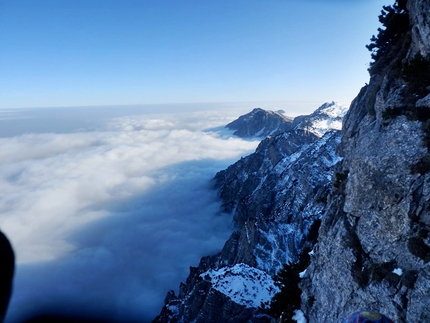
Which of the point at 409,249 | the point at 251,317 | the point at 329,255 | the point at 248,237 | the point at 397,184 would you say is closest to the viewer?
the point at 409,249

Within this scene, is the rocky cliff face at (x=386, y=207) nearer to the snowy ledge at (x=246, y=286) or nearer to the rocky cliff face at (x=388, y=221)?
the rocky cliff face at (x=388, y=221)

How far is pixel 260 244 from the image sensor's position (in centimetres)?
7775

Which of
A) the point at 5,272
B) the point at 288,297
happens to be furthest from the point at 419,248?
the point at 5,272

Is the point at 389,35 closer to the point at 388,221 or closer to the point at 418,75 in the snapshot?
the point at 418,75

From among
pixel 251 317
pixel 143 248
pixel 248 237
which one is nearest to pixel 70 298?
pixel 143 248

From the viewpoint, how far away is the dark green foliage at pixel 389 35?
29.5 meters

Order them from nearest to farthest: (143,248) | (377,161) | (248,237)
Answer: (377,161) < (248,237) < (143,248)

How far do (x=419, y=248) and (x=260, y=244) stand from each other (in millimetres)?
65244

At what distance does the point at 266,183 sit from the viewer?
452 feet

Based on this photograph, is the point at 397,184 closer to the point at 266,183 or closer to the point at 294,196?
the point at 294,196

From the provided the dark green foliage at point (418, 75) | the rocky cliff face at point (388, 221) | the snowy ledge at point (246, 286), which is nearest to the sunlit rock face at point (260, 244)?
the snowy ledge at point (246, 286)

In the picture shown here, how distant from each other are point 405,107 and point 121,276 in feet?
527

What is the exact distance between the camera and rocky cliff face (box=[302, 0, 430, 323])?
639 inches

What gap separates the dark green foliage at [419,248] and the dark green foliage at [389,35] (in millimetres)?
20728
